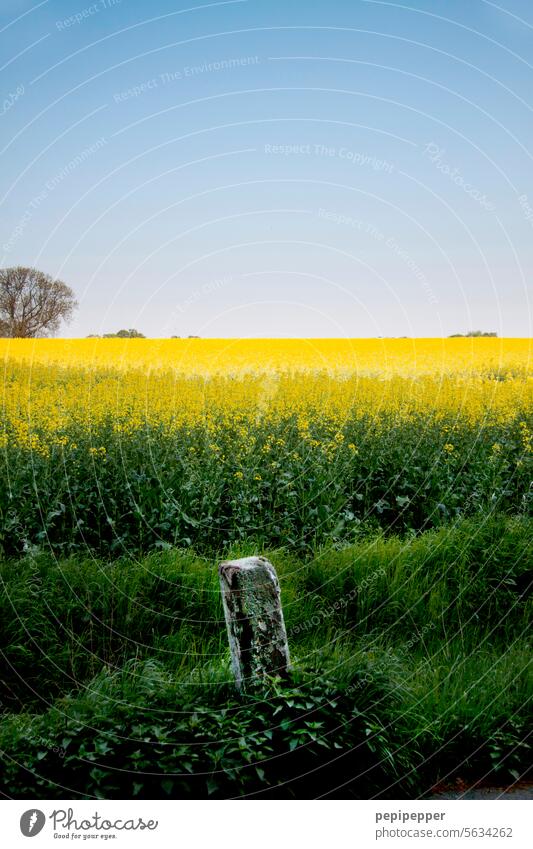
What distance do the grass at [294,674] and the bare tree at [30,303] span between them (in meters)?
2.94

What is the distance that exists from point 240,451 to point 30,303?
9.04 ft

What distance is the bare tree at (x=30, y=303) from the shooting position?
853 cm

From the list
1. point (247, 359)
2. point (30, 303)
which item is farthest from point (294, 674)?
point (247, 359)

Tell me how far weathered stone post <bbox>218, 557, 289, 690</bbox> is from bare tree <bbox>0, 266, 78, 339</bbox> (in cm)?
444

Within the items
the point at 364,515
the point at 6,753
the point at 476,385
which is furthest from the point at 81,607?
the point at 476,385

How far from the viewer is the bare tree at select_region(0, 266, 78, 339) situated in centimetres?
853

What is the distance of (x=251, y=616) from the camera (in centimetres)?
489
